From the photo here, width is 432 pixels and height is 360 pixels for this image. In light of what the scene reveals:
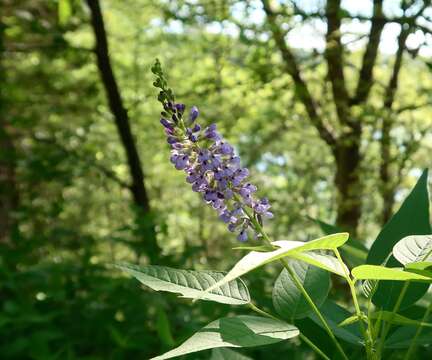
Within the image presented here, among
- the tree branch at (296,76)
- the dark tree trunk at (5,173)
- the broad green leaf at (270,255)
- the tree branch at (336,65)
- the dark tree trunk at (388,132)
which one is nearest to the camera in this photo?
the broad green leaf at (270,255)

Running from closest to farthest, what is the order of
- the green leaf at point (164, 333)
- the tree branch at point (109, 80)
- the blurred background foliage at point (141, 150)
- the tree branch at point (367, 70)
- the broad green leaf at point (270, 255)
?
the broad green leaf at point (270, 255) → the green leaf at point (164, 333) → the blurred background foliage at point (141, 150) → the tree branch at point (109, 80) → the tree branch at point (367, 70)

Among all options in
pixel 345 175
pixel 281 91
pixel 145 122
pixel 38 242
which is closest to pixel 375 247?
pixel 38 242

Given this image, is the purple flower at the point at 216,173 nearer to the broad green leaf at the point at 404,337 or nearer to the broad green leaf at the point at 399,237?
the broad green leaf at the point at 399,237

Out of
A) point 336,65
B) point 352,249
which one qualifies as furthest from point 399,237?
point 336,65

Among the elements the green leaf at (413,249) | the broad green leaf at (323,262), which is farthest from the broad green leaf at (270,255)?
the green leaf at (413,249)

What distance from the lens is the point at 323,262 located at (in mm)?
944

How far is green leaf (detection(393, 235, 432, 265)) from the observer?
983 mm

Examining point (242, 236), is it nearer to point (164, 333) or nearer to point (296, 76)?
point (164, 333)

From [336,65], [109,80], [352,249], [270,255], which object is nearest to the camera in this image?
[270,255]

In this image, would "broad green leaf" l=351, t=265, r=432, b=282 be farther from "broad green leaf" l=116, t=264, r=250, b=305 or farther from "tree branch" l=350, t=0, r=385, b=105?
"tree branch" l=350, t=0, r=385, b=105

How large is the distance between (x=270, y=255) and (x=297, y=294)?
438mm

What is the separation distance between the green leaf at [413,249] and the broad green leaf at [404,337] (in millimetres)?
217

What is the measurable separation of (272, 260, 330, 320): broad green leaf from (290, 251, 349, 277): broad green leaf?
18 centimetres

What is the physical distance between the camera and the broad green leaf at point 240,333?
2.94 feet
